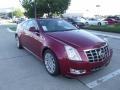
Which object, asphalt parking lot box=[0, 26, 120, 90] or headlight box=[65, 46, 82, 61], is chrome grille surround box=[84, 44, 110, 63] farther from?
asphalt parking lot box=[0, 26, 120, 90]

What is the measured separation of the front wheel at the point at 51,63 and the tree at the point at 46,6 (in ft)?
53.6

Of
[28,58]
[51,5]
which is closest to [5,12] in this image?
[51,5]

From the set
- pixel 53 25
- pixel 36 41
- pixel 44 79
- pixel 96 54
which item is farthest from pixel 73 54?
pixel 53 25

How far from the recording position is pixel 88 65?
4.04 meters

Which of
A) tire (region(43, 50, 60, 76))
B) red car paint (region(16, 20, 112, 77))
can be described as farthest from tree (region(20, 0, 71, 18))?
tire (region(43, 50, 60, 76))

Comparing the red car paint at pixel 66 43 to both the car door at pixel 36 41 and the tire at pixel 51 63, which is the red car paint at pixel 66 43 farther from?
the tire at pixel 51 63

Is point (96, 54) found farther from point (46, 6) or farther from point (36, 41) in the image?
point (46, 6)

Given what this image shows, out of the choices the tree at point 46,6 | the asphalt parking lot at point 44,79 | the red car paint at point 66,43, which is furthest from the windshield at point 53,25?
the tree at point 46,6

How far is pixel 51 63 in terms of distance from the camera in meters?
4.64

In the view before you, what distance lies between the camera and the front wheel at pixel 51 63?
436 cm

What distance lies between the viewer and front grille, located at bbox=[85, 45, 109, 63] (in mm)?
4082

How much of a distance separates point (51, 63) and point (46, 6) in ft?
55.2

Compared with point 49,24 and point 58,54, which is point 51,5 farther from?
point 58,54

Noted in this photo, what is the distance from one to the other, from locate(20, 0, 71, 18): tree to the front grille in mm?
16747
